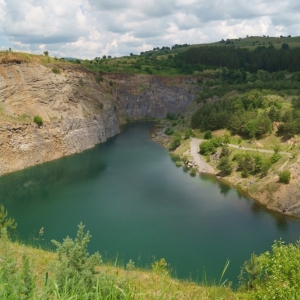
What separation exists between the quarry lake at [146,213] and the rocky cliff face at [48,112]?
8.79 feet

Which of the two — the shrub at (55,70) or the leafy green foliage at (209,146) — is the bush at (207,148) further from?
the shrub at (55,70)

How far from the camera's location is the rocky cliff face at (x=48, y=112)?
136ft

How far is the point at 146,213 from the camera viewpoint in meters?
29.4

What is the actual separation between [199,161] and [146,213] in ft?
58.1

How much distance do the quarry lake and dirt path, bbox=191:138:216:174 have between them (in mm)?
1938

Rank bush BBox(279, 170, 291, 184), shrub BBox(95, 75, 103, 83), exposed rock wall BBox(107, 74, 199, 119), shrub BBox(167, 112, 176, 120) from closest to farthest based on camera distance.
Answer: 1. bush BBox(279, 170, 291, 184)
2. shrub BBox(95, 75, 103, 83)
3. shrub BBox(167, 112, 176, 120)
4. exposed rock wall BBox(107, 74, 199, 119)

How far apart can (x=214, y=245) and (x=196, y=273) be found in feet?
13.3

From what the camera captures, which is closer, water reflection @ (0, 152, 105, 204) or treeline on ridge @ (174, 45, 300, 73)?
water reflection @ (0, 152, 105, 204)

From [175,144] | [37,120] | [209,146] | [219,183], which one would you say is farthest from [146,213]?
[175,144]

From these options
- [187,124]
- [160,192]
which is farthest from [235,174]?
[187,124]

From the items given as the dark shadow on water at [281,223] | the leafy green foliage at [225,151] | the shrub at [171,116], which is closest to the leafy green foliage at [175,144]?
the leafy green foliage at [225,151]

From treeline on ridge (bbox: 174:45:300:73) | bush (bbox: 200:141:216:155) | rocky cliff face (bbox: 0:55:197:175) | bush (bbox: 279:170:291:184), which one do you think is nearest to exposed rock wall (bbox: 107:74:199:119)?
treeline on ridge (bbox: 174:45:300:73)

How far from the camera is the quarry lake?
22.8 m

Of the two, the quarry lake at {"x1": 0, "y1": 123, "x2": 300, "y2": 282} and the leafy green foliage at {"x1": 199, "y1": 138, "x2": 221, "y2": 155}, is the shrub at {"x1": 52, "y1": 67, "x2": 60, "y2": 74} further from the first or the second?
the leafy green foliage at {"x1": 199, "y1": 138, "x2": 221, "y2": 155}
